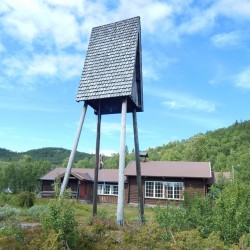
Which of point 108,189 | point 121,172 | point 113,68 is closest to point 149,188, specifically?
point 108,189

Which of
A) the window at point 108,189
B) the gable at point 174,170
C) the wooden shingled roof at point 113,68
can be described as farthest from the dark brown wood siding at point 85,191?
the wooden shingled roof at point 113,68

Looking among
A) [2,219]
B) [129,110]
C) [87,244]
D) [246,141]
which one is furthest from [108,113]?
[246,141]

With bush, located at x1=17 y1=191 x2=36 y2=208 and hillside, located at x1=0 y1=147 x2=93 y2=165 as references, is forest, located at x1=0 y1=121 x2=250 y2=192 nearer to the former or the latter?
hillside, located at x1=0 y1=147 x2=93 y2=165

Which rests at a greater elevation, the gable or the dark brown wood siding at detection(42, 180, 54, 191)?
the gable

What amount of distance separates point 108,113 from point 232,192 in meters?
8.51

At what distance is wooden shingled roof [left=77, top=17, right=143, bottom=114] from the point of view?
11.8m

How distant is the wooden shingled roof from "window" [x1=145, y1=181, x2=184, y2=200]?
51.2 feet

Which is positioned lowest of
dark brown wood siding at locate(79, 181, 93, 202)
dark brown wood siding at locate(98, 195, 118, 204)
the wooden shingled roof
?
dark brown wood siding at locate(98, 195, 118, 204)

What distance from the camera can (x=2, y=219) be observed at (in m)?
12.9

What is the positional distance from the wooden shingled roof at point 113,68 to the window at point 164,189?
614 inches

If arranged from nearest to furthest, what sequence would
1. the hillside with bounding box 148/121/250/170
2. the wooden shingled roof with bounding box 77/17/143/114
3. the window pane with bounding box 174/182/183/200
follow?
the wooden shingled roof with bounding box 77/17/143/114
the window pane with bounding box 174/182/183/200
the hillside with bounding box 148/121/250/170

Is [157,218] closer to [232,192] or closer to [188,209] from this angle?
[188,209]

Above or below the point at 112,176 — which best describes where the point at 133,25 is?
above

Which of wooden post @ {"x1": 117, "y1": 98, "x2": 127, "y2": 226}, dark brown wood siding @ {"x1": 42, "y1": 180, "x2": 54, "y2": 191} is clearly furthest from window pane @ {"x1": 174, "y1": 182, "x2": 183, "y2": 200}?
wooden post @ {"x1": 117, "y1": 98, "x2": 127, "y2": 226}
